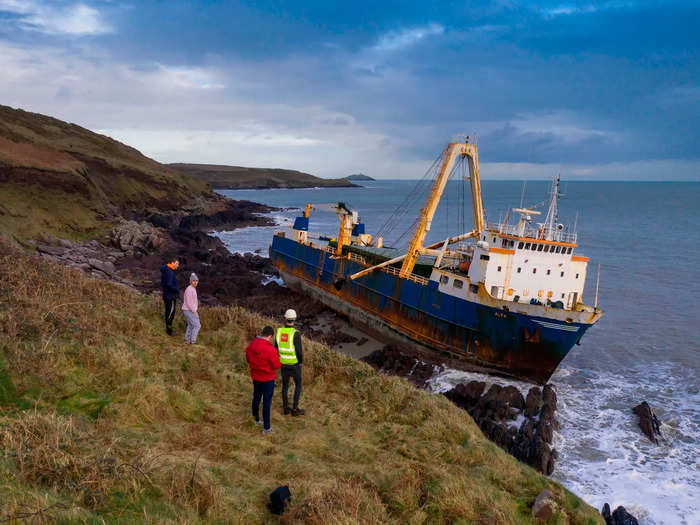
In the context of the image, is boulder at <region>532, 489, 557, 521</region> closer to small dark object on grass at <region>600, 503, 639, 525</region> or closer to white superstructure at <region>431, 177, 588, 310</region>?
small dark object on grass at <region>600, 503, 639, 525</region>

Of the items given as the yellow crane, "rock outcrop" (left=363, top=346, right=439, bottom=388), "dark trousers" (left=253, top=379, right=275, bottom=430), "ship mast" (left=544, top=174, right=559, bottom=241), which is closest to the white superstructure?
"ship mast" (left=544, top=174, right=559, bottom=241)

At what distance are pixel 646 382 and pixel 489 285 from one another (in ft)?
22.8

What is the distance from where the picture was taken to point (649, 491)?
10.2m

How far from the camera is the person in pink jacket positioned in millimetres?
9023

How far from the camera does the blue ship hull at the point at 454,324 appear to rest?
15742 millimetres

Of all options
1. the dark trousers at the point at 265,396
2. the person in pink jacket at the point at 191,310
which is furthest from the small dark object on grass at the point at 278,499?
the person in pink jacket at the point at 191,310

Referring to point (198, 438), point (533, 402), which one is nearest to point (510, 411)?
point (533, 402)

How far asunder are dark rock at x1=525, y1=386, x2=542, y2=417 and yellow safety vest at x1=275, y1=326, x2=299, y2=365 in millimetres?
9976

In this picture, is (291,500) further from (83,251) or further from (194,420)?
(83,251)

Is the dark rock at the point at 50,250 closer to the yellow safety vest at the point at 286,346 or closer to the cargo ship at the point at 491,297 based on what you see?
the cargo ship at the point at 491,297

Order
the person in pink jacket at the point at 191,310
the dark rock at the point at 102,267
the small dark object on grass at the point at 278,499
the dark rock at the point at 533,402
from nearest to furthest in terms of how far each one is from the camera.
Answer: the small dark object on grass at the point at 278,499, the person in pink jacket at the point at 191,310, the dark rock at the point at 533,402, the dark rock at the point at 102,267

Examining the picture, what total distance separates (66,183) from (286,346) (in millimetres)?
39132

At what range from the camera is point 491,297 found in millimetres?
16266

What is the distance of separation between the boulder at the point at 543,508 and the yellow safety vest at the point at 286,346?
385cm
